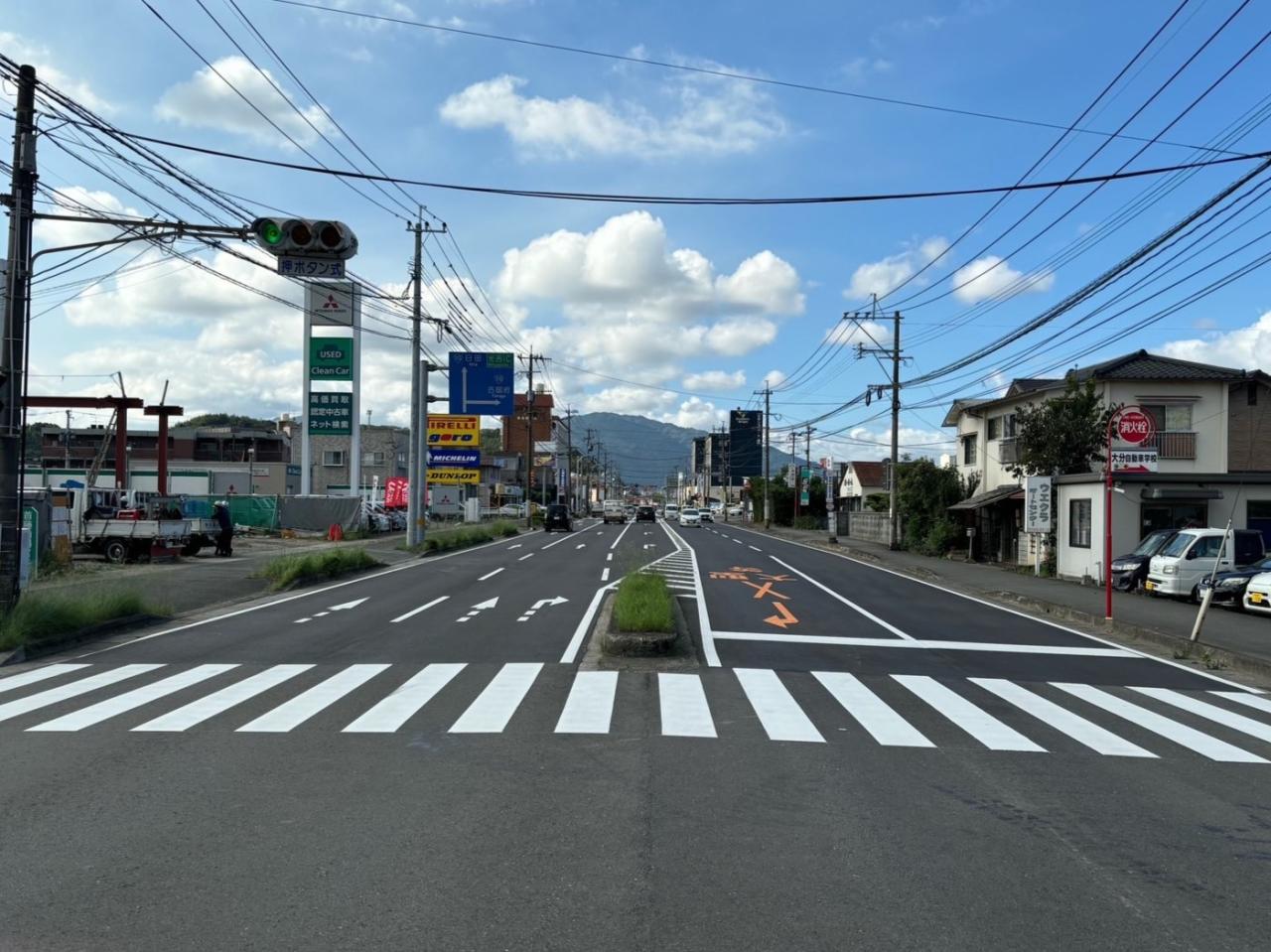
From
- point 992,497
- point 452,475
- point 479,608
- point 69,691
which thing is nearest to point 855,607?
point 479,608

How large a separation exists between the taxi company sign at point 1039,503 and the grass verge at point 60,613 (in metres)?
23.1

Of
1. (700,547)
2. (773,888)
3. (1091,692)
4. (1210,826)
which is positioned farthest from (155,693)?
(700,547)

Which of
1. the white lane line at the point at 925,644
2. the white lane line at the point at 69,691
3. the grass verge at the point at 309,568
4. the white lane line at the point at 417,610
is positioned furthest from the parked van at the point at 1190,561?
the white lane line at the point at 69,691

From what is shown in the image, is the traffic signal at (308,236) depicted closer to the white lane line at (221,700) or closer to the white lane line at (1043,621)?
the white lane line at (221,700)

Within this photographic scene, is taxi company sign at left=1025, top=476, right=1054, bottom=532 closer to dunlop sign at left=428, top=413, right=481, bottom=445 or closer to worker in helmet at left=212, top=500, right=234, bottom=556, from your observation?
worker in helmet at left=212, top=500, right=234, bottom=556

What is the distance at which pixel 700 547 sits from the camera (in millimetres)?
39094

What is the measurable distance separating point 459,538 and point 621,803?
33.5m

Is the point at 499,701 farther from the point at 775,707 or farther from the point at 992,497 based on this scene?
the point at 992,497

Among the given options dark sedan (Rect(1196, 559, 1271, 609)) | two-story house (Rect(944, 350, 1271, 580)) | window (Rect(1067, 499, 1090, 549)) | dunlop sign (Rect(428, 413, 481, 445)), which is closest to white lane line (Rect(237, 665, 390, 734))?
dark sedan (Rect(1196, 559, 1271, 609))

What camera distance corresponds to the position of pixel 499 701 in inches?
360

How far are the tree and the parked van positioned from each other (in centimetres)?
751

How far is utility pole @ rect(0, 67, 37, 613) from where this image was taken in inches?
523

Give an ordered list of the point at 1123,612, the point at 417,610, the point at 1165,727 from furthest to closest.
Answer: the point at 1123,612, the point at 417,610, the point at 1165,727

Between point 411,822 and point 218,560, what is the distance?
81.6 ft
